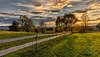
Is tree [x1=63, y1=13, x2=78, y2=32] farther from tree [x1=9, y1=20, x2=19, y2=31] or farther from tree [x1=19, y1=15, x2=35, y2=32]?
tree [x1=9, y1=20, x2=19, y2=31]

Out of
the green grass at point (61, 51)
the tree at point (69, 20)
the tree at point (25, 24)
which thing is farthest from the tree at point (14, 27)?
the green grass at point (61, 51)

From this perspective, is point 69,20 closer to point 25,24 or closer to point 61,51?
point 25,24

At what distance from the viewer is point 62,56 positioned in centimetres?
558

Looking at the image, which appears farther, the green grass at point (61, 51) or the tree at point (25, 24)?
the tree at point (25, 24)

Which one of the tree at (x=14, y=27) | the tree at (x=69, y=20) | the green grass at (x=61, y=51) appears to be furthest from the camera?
the tree at (x=14, y=27)

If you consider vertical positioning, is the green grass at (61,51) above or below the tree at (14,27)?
below

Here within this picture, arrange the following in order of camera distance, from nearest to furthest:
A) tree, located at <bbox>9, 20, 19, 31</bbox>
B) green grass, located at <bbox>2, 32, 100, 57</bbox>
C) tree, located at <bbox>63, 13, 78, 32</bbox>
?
1. green grass, located at <bbox>2, 32, 100, 57</bbox>
2. tree, located at <bbox>63, 13, 78, 32</bbox>
3. tree, located at <bbox>9, 20, 19, 31</bbox>

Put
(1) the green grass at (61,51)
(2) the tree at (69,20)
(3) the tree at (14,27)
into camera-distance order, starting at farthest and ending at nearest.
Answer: (3) the tree at (14,27), (2) the tree at (69,20), (1) the green grass at (61,51)

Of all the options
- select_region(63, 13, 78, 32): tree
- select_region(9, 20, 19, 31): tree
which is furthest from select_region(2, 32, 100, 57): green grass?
select_region(9, 20, 19, 31): tree

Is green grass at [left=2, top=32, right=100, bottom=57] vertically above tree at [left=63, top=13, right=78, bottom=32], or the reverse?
tree at [left=63, top=13, right=78, bottom=32]

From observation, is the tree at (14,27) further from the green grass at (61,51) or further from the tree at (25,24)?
the green grass at (61,51)

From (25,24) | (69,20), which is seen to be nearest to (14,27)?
(25,24)

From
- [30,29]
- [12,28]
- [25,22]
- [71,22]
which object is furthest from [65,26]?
[12,28]

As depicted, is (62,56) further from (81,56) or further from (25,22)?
(25,22)
